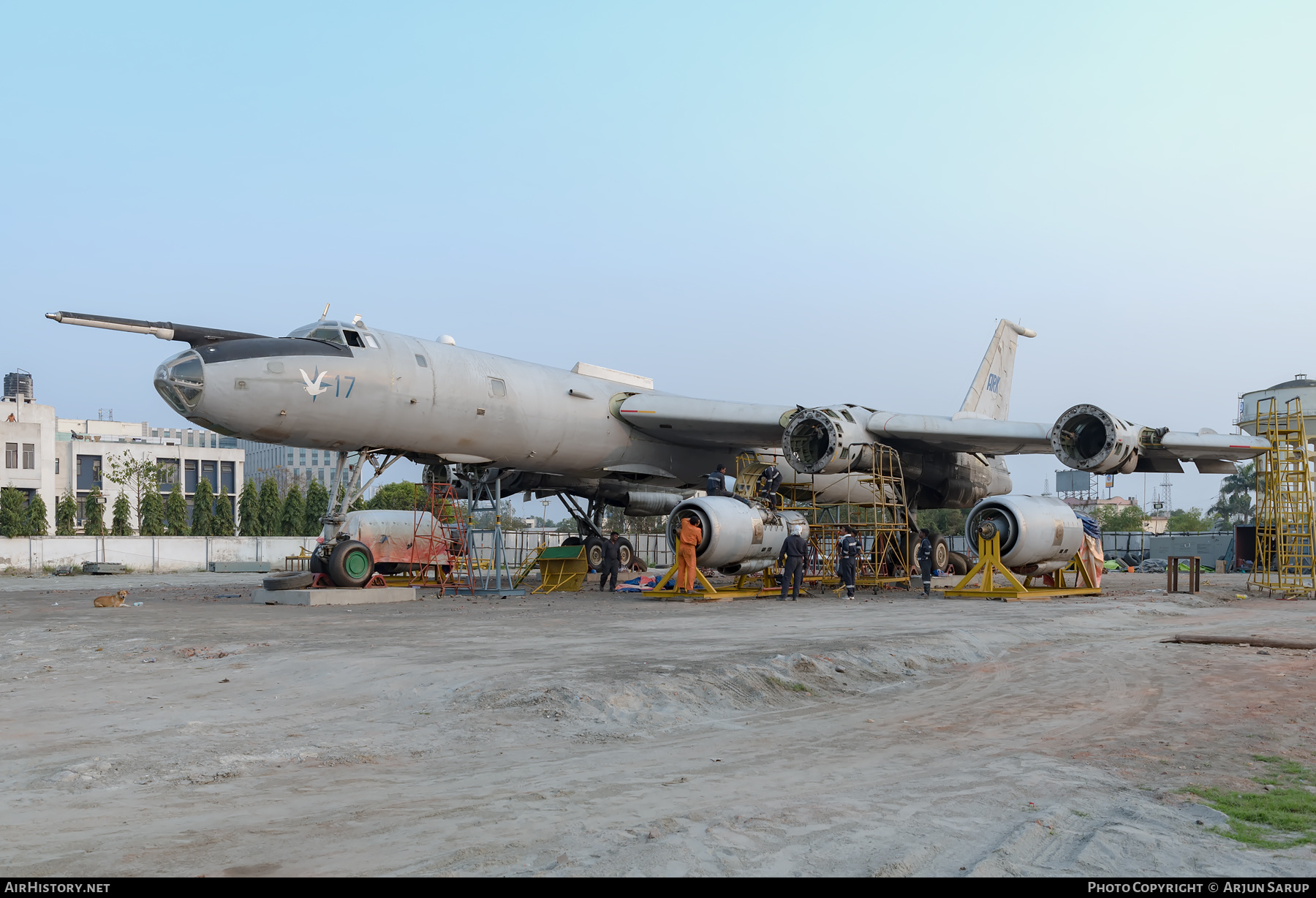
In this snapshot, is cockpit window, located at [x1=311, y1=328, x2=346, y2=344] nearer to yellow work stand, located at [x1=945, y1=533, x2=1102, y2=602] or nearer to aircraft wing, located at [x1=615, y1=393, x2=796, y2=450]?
aircraft wing, located at [x1=615, y1=393, x2=796, y2=450]

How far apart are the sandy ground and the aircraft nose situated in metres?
3.39

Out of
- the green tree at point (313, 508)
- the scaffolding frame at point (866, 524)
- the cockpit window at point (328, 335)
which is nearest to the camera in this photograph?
the cockpit window at point (328, 335)

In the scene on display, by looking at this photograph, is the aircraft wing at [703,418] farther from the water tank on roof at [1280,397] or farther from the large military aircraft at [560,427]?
the water tank on roof at [1280,397]

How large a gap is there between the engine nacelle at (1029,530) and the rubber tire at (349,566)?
1046 cm

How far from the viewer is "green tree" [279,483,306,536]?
5712 cm

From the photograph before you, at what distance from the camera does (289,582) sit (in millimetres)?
16312

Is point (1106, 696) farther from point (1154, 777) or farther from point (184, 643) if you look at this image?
point (184, 643)

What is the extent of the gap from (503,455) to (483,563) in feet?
40.9

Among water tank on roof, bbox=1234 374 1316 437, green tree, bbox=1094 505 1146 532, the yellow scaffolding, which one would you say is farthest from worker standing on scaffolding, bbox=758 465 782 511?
green tree, bbox=1094 505 1146 532

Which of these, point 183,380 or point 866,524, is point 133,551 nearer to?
point 183,380

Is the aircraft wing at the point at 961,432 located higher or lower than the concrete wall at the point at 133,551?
higher

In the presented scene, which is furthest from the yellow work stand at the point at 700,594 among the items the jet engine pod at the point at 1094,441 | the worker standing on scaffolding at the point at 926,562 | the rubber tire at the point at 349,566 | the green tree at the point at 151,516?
the green tree at the point at 151,516

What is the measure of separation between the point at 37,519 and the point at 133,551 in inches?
759

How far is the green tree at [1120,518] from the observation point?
83644 millimetres
